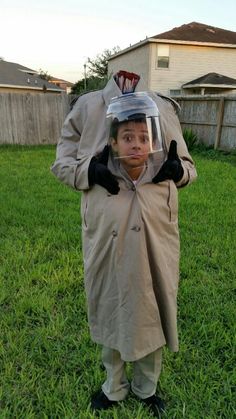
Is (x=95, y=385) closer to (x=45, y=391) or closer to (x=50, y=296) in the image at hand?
(x=45, y=391)

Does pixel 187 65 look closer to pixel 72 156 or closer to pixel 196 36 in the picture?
pixel 196 36

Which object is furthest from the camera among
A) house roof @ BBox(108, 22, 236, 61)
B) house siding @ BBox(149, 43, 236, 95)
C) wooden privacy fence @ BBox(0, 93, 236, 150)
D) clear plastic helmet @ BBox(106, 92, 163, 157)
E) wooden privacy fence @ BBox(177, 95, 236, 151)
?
house siding @ BBox(149, 43, 236, 95)

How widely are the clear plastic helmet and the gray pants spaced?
0.97 metres

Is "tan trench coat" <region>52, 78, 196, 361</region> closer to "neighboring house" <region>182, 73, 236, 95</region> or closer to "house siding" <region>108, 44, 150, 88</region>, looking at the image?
"house siding" <region>108, 44, 150, 88</region>

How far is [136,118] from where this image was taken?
1.43m

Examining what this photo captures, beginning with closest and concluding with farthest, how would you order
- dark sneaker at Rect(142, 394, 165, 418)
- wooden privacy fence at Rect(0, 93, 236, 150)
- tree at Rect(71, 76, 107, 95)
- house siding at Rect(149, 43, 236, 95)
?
dark sneaker at Rect(142, 394, 165, 418) → wooden privacy fence at Rect(0, 93, 236, 150) → house siding at Rect(149, 43, 236, 95) → tree at Rect(71, 76, 107, 95)

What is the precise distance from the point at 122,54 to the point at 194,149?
637 inches

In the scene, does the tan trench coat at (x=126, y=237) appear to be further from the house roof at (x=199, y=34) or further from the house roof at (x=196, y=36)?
the house roof at (x=199, y=34)

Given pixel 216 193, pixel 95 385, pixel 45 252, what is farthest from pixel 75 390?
pixel 216 193

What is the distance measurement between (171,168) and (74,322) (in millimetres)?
1539

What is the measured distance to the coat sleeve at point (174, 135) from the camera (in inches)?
64.3

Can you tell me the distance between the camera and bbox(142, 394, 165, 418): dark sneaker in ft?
6.17

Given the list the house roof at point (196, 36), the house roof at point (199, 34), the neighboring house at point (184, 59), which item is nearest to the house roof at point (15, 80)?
the house roof at point (196, 36)

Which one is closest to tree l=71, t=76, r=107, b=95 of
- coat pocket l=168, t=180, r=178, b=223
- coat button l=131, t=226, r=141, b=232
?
coat pocket l=168, t=180, r=178, b=223
